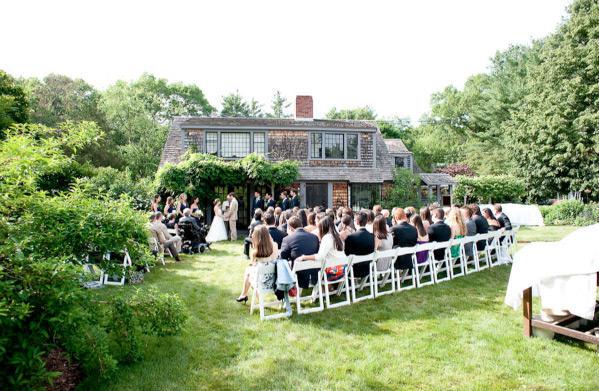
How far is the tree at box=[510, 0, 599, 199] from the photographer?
91.6 ft

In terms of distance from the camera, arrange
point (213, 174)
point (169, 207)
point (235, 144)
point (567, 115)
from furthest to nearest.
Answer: point (567, 115) < point (235, 144) < point (213, 174) < point (169, 207)

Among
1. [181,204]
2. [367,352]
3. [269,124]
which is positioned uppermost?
[269,124]

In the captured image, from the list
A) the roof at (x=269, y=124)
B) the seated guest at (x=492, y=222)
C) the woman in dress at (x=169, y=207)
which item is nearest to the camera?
the seated guest at (x=492, y=222)

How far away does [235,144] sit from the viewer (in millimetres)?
22625

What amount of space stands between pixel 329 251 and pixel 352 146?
1678cm

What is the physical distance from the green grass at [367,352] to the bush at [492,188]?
24.9m

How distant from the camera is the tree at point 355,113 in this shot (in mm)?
70812

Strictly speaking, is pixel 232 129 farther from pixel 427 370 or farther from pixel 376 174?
pixel 427 370

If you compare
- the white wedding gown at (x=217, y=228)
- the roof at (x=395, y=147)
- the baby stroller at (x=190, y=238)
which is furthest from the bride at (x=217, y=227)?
the roof at (x=395, y=147)

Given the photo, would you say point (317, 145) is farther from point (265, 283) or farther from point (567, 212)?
point (265, 283)

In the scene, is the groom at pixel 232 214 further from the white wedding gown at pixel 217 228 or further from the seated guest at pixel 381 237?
the seated guest at pixel 381 237

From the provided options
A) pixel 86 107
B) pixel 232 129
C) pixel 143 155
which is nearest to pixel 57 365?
pixel 232 129

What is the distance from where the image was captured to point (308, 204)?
22812mm

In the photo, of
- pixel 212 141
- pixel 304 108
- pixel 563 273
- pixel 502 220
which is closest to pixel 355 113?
pixel 304 108
